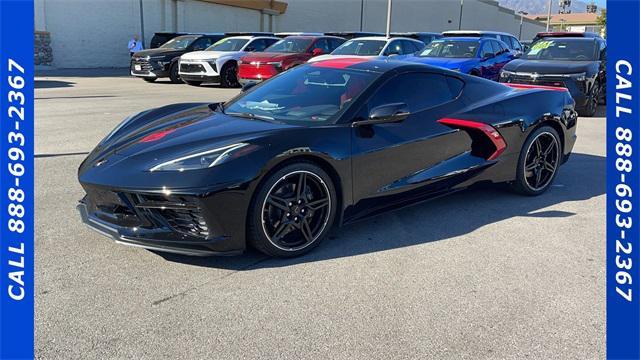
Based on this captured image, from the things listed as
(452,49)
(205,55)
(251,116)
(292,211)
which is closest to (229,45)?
(205,55)

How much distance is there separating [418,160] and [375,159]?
499mm

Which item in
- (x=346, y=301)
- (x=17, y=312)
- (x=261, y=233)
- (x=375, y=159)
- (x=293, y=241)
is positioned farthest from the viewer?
(x=375, y=159)

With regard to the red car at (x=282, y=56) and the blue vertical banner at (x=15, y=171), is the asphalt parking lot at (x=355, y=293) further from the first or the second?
the red car at (x=282, y=56)

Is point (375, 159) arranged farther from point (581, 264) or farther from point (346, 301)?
point (581, 264)

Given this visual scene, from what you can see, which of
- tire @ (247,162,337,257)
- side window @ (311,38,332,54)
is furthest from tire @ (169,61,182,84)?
tire @ (247,162,337,257)

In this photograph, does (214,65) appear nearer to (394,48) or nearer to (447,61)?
(394,48)

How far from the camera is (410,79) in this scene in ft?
15.3

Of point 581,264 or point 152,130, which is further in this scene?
point 152,130

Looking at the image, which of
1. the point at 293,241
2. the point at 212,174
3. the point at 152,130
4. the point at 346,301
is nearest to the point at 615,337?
the point at 346,301

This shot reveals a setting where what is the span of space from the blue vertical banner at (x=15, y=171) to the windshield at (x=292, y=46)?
13.8 metres

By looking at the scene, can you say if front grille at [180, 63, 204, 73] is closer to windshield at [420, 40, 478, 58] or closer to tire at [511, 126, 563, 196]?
windshield at [420, 40, 478, 58]

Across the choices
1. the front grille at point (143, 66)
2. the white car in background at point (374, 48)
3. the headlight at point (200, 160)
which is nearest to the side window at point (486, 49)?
the white car in background at point (374, 48)

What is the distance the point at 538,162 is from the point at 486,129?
3.12ft

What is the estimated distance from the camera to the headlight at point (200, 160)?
11.4 ft
